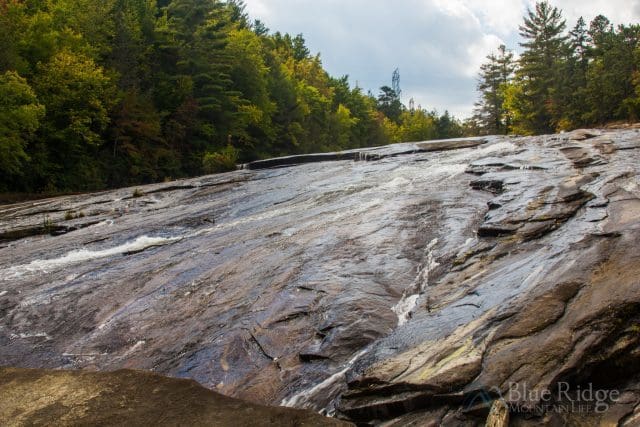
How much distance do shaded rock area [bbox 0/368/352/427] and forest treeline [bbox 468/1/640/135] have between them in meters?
47.8

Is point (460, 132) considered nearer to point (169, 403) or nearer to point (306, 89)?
point (306, 89)

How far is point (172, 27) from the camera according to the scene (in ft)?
138

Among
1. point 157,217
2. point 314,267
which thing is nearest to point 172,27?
point 157,217

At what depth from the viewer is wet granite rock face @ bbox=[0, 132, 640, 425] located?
3.44 meters

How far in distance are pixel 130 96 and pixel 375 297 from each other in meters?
30.6

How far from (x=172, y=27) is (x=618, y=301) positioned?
4496 cm

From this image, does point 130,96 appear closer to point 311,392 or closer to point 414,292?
point 414,292

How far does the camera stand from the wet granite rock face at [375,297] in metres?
3.44

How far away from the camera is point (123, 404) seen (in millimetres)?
3725

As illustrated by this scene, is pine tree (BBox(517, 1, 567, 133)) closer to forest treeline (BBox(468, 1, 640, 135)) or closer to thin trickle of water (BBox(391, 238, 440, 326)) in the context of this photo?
forest treeline (BBox(468, 1, 640, 135))

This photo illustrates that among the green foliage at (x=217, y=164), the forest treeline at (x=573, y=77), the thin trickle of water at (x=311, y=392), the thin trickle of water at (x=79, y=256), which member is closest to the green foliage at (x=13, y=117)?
the green foliage at (x=217, y=164)

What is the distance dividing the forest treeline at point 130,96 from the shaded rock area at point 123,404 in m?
21.1

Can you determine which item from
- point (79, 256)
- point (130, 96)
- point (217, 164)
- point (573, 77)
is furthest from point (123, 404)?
point (573, 77)

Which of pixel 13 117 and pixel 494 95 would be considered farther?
pixel 494 95
